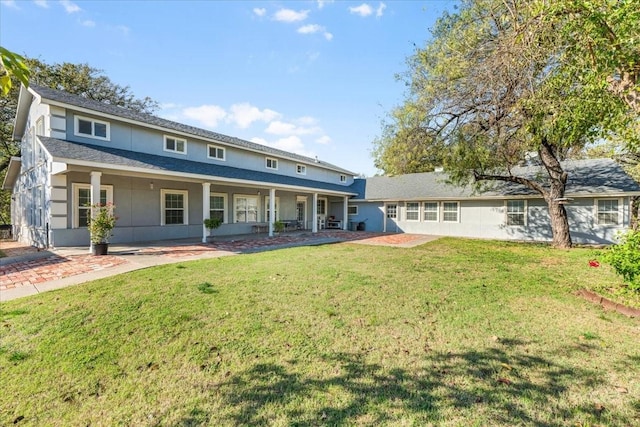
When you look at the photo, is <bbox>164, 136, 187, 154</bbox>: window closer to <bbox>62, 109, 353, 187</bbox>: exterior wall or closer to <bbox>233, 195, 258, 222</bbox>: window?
<bbox>62, 109, 353, 187</bbox>: exterior wall

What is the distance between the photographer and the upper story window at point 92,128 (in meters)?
11.4

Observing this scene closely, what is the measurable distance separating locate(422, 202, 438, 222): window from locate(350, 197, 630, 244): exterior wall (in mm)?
232

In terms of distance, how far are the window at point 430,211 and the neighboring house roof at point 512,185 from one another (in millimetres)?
724

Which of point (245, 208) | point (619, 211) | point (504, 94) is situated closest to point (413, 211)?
point (619, 211)

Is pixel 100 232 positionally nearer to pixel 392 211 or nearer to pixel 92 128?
pixel 92 128

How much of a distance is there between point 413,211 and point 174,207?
577 inches

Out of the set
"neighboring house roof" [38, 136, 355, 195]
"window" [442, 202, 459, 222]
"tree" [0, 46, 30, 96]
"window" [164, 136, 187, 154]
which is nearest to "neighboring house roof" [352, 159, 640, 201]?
"window" [442, 202, 459, 222]

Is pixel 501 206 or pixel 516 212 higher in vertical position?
pixel 501 206

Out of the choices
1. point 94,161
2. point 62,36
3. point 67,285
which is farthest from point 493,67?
point 62,36

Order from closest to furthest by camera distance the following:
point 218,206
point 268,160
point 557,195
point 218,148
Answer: point 557,195
point 218,206
point 218,148
point 268,160

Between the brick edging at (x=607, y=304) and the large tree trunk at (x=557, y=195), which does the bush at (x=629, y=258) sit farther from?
the large tree trunk at (x=557, y=195)

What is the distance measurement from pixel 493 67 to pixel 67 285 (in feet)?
33.6

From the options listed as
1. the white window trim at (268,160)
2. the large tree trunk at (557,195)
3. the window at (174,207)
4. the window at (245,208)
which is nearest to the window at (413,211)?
the large tree trunk at (557,195)

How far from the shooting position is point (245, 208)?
1781 centimetres
